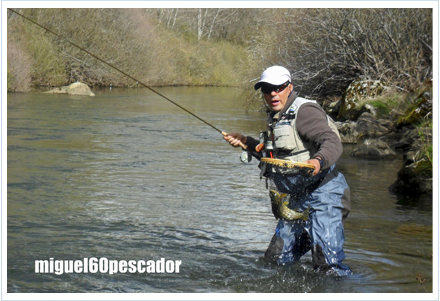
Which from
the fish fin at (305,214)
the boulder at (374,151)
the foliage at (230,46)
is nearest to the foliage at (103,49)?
the foliage at (230,46)

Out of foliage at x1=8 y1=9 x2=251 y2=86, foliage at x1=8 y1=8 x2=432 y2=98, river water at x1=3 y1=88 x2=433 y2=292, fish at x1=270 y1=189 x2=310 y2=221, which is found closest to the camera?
fish at x1=270 y1=189 x2=310 y2=221

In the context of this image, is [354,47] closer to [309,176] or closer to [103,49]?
[309,176]

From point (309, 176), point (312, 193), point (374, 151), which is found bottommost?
point (374, 151)

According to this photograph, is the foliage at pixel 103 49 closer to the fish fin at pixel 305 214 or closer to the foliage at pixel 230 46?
the foliage at pixel 230 46

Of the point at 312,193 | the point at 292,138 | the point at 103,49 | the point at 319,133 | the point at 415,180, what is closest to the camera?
the point at 319,133

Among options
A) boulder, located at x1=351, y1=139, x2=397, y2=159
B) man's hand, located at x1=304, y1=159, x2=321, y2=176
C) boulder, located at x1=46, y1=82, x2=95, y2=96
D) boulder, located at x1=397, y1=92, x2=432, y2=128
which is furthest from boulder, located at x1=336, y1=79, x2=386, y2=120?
boulder, located at x1=46, y1=82, x2=95, y2=96

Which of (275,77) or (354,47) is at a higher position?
(354,47)

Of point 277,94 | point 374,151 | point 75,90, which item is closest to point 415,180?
point 374,151

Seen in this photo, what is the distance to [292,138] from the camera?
462cm

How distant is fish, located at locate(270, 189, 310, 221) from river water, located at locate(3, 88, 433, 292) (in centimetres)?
51

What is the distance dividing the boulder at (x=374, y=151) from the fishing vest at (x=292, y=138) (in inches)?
312

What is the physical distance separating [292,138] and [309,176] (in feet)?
1.02

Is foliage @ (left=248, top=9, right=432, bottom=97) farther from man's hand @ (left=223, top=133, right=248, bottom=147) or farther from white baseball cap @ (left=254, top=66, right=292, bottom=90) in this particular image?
white baseball cap @ (left=254, top=66, right=292, bottom=90)

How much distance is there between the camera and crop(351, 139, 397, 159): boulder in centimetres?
1229
